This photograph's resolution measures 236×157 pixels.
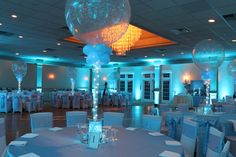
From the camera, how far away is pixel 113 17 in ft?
8.16

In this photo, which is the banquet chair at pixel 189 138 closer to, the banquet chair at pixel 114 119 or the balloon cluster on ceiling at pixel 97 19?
the banquet chair at pixel 114 119

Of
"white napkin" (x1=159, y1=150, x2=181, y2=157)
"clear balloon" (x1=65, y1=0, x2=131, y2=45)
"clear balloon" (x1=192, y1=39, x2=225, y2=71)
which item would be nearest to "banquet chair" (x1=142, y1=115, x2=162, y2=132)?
"white napkin" (x1=159, y1=150, x2=181, y2=157)

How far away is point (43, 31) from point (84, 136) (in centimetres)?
639

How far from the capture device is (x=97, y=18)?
2.44 meters

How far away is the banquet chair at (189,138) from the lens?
3209 millimetres

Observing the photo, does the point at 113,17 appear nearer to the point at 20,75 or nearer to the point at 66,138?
the point at 66,138

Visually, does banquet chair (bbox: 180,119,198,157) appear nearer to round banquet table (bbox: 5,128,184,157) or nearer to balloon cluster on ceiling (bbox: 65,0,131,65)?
round banquet table (bbox: 5,128,184,157)

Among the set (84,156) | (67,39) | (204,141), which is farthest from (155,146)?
(67,39)

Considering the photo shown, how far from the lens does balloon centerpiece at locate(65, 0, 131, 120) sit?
95.0 inches

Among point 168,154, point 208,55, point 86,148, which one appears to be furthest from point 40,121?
point 208,55

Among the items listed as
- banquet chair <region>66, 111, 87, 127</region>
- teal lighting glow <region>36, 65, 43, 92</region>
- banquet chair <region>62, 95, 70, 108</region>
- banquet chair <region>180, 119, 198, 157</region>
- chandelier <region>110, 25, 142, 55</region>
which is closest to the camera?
banquet chair <region>180, 119, 198, 157</region>

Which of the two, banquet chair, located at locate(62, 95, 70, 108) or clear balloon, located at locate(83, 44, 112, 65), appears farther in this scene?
banquet chair, located at locate(62, 95, 70, 108)

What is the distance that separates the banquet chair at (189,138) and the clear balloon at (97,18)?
1843 mm

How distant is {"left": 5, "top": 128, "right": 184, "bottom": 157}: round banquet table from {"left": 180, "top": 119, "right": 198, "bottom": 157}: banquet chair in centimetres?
57
